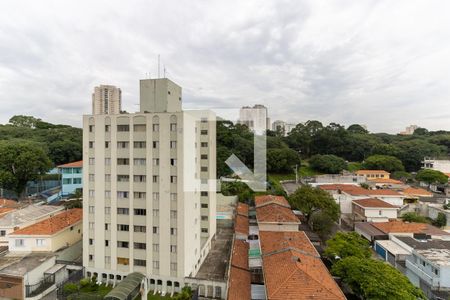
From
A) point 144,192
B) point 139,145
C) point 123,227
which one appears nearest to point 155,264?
point 123,227

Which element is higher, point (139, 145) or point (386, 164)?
point (139, 145)

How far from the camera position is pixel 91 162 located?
19750 millimetres

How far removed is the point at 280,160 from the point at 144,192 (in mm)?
37780

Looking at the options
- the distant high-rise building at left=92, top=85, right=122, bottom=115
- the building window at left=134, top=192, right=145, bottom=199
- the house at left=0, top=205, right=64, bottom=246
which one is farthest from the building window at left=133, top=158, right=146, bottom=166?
the distant high-rise building at left=92, top=85, right=122, bottom=115

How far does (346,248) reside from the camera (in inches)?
750

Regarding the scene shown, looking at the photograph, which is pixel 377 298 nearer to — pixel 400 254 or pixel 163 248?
pixel 400 254

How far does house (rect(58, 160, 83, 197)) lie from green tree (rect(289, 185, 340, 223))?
3185 centimetres

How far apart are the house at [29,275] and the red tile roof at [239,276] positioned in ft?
38.9

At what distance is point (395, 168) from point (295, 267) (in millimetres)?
53032

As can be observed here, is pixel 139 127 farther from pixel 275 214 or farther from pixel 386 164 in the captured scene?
pixel 386 164

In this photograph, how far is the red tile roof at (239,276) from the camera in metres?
16.4

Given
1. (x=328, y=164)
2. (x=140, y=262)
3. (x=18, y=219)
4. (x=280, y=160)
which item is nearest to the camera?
(x=140, y=262)

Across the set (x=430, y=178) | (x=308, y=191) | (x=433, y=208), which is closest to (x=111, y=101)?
(x=308, y=191)

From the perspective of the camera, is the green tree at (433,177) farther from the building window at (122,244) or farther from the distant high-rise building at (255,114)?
the building window at (122,244)
